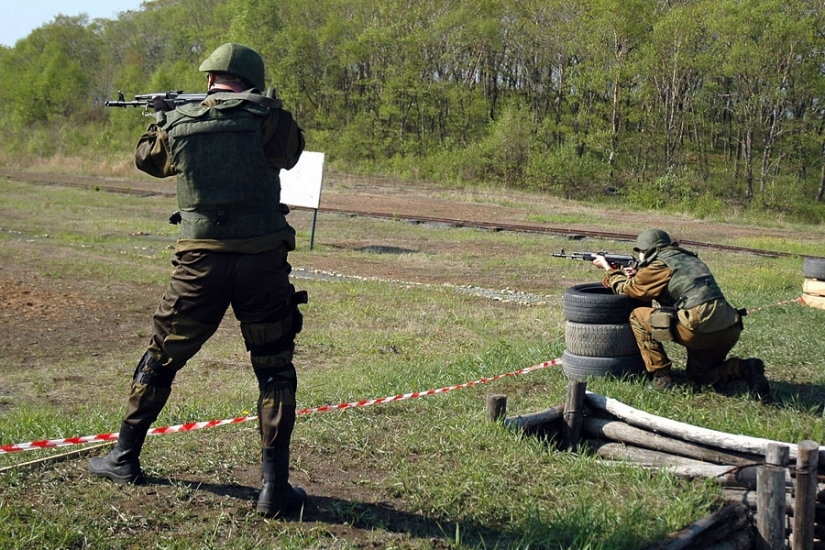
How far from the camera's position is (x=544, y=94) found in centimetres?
5934

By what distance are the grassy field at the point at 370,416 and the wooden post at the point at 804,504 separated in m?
0.46

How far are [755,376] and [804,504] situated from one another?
7.87ft

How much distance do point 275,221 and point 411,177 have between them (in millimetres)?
45912

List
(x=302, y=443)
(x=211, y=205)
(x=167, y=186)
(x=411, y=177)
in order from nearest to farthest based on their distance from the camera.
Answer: (x=211, y=205), (x=302, y=443), (x=167, y=186), (x=411, y=177)

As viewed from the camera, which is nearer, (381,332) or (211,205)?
(211,205)

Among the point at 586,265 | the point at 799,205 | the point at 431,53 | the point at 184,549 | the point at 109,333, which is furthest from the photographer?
the point at 431,53

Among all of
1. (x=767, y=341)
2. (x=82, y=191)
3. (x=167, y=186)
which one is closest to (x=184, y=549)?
(x=767, y=341)

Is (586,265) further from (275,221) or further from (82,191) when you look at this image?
(82,191)

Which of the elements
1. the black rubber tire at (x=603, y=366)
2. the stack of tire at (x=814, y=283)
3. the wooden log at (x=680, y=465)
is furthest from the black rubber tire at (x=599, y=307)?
the stack of tire at (x=814, y=283)

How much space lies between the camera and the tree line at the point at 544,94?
146 feet

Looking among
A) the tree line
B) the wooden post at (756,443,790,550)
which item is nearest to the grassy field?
the wooden post at (756,443,790,550)

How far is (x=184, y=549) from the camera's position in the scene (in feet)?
13.6

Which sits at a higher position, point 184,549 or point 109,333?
point 184,549

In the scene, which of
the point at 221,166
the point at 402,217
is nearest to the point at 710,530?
the point at 221,166
